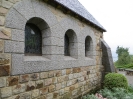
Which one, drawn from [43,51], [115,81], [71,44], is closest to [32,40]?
[43,51]

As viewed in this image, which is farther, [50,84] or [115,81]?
[115,81]

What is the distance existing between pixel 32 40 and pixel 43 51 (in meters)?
0.45

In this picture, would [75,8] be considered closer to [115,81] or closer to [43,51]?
[43,51]

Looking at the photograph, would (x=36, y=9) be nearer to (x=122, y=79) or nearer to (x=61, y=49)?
(x=61, y=49)

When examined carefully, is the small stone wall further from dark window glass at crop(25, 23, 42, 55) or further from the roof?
the roof

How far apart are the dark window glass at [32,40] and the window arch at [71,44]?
131 cm

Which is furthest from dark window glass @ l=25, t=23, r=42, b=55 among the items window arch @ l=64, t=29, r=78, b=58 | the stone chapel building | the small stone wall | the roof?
window arch @ l=64, t=29, r=78, b=58

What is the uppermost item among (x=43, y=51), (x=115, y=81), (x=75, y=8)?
(x=75, y=8)

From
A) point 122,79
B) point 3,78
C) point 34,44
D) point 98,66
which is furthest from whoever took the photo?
point 98,66

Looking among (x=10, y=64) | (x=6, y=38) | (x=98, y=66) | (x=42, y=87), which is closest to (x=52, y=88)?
(x=42, y=87)

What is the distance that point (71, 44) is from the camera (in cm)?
523

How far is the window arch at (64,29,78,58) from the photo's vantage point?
517 centimetres

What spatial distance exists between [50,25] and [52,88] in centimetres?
169

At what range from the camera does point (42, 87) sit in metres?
3.67
